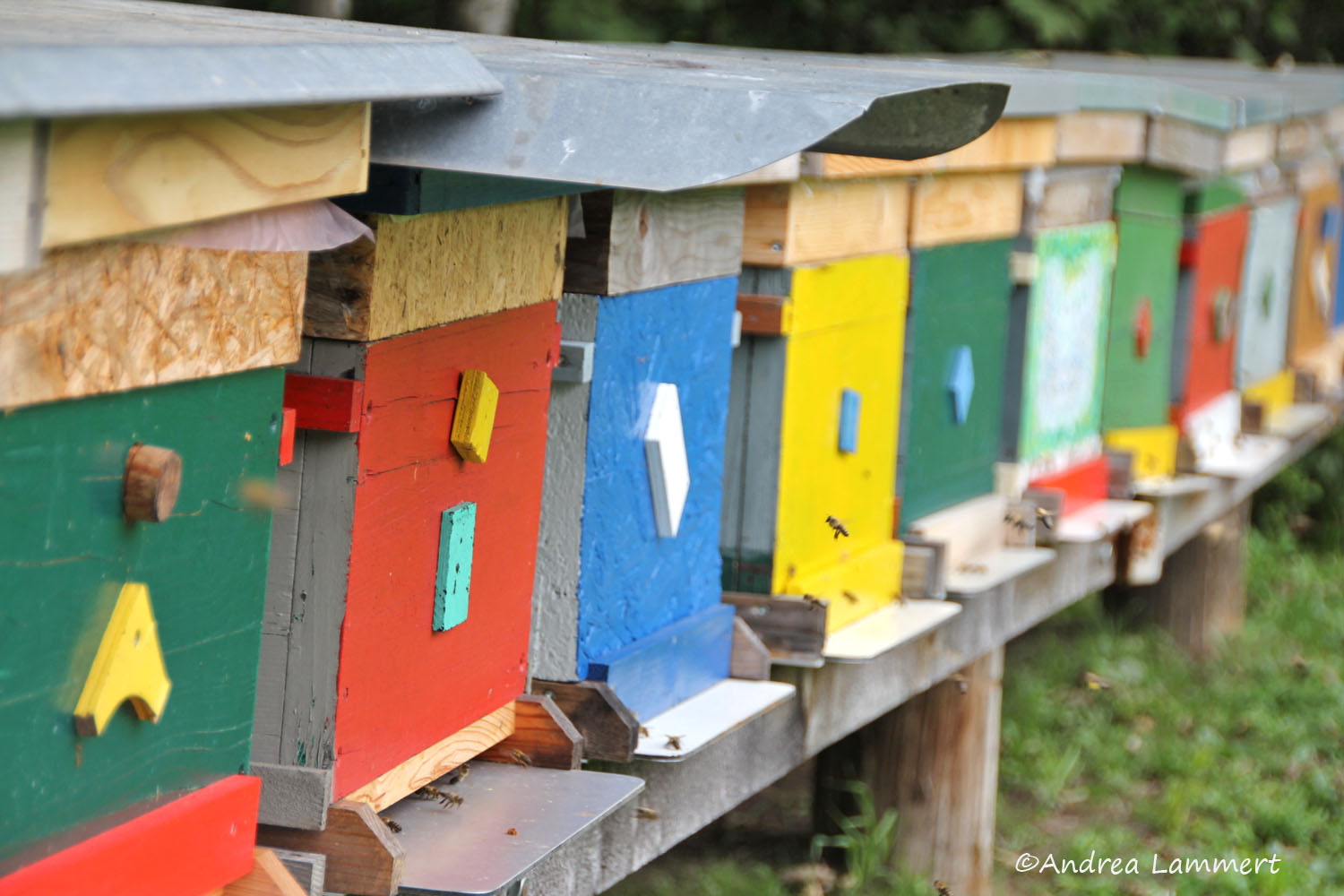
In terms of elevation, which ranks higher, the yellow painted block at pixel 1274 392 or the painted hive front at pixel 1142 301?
the painted hive front at pixel 1142 301

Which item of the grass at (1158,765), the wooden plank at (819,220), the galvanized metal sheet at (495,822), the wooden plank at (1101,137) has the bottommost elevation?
the grass at (1158,765)

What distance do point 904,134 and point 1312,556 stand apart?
9236mm

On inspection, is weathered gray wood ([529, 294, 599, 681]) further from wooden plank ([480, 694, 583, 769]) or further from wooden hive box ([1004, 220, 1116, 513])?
wooden hive box ([1004, 220, 1116, 513])

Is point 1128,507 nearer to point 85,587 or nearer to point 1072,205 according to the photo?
point 1072,205

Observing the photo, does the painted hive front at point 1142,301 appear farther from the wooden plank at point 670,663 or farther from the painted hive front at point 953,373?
the wooden plank at point 670,663

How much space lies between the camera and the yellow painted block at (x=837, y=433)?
395 cm

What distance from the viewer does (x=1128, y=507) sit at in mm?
6184

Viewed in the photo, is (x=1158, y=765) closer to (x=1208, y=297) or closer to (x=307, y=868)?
(x=1208, y=297)

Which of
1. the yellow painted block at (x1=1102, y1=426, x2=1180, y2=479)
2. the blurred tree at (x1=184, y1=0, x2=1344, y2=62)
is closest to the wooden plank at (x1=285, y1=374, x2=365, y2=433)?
the yellow painted block at (x1=1102, y1=426, x2=1180, y2=479)

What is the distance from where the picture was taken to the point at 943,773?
599 centimetres

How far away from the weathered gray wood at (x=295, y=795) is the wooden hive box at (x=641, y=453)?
2.55ft

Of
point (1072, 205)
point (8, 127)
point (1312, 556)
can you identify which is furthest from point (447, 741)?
point (1312, 556)

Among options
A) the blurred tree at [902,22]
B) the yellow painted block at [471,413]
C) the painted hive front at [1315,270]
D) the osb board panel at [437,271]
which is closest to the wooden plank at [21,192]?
the osb board panel at [437,271]

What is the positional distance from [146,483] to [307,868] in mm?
675
